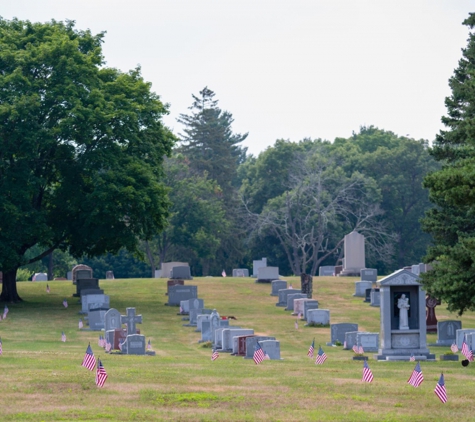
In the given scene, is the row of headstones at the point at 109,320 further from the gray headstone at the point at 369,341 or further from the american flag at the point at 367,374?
the american flag at the point at 367,374

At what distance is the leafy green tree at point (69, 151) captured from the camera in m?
42.5

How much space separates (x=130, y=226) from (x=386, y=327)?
60.3 ft

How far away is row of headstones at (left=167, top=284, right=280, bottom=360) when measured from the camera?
1088 inches

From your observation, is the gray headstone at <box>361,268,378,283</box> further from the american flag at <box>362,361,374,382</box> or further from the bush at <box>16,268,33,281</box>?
the american flag at <box>362,361,374,382</box>

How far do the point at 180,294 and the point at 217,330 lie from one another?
15567 mm

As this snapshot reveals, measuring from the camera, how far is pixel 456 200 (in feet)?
63.9

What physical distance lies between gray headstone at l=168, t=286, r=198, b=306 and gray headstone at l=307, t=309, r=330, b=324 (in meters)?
9.30

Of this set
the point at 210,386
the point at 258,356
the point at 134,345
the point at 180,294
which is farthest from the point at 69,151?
the point at 210,386

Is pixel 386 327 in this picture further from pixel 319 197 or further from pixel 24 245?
pixel 319 197

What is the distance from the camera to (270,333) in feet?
119

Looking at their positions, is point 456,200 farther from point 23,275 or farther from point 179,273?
point 23,275

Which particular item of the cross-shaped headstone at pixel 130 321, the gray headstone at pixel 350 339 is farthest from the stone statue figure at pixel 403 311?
the cross-shaped headstone at pixel 130 321

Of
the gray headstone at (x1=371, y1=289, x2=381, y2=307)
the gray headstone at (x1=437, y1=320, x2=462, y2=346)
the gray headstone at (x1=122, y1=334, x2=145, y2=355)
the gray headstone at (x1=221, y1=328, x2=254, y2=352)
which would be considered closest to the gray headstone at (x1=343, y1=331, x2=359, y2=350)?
the gray headstone at (x1=221, y1=328, x2=254, y2=352)

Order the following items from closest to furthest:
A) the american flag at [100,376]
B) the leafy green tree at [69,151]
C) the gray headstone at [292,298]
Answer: the american flag at [100,376]
the leafy green tree at [69,151]
the gray headstone at [292,298]
